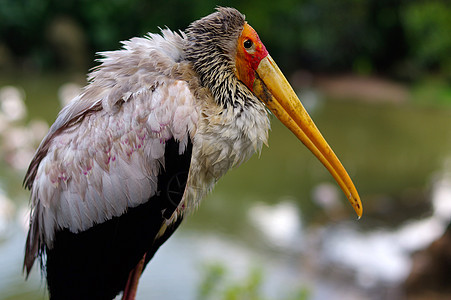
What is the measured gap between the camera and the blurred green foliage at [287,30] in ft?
52.9

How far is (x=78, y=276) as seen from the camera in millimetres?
2127

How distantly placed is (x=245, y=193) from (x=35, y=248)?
17.5 ft

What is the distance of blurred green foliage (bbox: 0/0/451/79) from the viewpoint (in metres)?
16.1

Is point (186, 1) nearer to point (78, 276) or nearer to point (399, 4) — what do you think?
point (399, 4)

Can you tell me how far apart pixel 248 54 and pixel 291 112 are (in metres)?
0.32

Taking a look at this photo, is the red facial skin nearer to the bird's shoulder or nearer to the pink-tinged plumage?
the pink-tinged plumage

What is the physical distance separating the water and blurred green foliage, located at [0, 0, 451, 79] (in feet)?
21.7

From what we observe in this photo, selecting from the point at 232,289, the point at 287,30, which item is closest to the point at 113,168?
the point at 232,289

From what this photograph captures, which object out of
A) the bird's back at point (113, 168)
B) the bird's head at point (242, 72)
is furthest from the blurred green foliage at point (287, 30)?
the bird's back at point (113, 168)

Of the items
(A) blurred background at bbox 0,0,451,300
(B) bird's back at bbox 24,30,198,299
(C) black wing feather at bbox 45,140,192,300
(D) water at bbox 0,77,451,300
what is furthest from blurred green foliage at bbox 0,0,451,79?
(C) black wing feather at bbox 45,140,192,300

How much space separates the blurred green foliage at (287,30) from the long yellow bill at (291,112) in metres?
12.6

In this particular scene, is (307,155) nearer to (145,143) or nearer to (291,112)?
Result: (291,112)

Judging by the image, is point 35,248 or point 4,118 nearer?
point 35,248

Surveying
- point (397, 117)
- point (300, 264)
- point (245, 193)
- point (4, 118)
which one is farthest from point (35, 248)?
A: point (397, 117)
